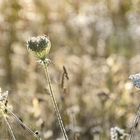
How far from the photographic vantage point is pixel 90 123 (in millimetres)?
3393

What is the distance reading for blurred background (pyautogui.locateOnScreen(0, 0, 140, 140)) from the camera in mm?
3225

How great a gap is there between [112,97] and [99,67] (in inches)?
22.9

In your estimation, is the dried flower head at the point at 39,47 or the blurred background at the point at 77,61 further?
the blurred background at the point at 77,61

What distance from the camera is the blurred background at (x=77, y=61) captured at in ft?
10.6

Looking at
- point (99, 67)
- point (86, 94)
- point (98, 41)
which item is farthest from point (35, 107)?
point (98, 41)

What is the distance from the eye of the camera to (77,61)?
3.95 m

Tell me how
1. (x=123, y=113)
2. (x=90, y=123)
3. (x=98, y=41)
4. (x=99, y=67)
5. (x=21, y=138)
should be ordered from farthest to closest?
1. (x=98, y=41)
2. (x=99, y=67)
3. (x=90, y=123)
4. (x=123, y=113)
5. (x=21, y=138)

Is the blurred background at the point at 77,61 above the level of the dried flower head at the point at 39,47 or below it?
above

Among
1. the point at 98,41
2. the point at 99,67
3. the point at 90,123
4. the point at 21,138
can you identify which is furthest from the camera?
the point at 98,41

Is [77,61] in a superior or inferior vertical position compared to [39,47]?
superior

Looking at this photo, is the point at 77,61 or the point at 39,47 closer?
the point at 39,47

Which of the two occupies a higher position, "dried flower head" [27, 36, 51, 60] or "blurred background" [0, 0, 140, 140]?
"blurred background" [0, 0, 140, 140]

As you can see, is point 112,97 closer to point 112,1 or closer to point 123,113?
point 123,113

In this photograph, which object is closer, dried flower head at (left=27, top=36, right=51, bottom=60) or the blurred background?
dried flower head at (left=27, top=36, right=51, bottom=60)
